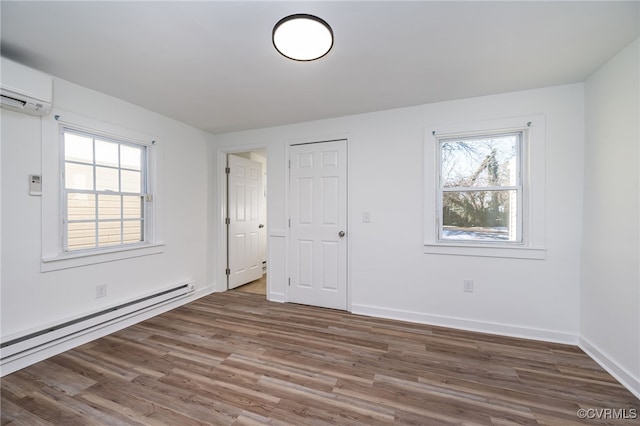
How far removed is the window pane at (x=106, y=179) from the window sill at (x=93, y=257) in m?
0.63

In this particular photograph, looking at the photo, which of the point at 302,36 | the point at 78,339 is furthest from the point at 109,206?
the point at 302,36

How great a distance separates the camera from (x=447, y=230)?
9.16ft

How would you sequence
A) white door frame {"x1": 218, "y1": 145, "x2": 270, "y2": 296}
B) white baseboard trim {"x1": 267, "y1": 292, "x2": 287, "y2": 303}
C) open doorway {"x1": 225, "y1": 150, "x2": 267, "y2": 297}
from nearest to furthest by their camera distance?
white baseboard trim {"x1": 267, "y1": 292, "x2": 287, "y2": 303}, white door frame {"x1": 218, "y1": 145, "x2": 270, "y2": 296}, open doorway {"x1": 225, "y1": 150, "x2": 267, "y2": 297}

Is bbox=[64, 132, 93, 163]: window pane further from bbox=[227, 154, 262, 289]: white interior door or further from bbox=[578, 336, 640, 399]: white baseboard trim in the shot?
bbox=[578, 336, 640, 399]: white baseboard trim

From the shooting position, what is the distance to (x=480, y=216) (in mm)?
2678

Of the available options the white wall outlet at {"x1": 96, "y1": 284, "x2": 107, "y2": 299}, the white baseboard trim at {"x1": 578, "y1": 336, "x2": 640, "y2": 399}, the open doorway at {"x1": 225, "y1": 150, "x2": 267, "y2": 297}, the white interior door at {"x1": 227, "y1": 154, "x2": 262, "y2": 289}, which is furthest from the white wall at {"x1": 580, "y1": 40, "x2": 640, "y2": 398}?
the white wall outlet at {"x1": 96, "y1": 284, "x2": 107, "y2": 299}

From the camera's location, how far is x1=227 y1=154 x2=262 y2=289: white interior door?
3.92 m

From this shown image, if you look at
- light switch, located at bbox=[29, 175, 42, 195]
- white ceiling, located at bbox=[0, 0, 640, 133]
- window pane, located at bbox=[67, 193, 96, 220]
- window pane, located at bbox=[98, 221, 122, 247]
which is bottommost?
window pane, located at bbox=[98, 221, 122, 247]

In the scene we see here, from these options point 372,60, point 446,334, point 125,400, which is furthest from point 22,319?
point 446,334

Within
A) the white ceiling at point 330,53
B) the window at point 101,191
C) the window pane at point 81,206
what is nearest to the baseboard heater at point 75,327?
the window at point 101,191

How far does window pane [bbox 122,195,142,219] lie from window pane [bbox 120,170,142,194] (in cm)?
9

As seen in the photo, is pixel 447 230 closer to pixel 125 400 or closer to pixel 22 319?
pixel 125 400

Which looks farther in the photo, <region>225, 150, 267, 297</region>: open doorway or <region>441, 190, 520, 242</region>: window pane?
<region>225, 150, 267, 297</region>: open doorway

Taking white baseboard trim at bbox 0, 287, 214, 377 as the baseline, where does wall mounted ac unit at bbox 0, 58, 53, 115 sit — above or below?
above
